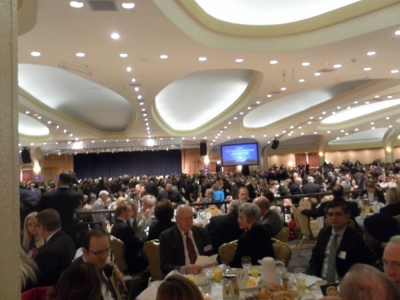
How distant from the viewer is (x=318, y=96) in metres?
15.8

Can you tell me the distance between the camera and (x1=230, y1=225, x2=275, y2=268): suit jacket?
3508 millimetres

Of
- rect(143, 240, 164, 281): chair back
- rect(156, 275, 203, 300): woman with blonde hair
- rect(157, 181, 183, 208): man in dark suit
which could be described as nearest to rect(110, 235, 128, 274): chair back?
rect(143, 240, 164, 281): chair back

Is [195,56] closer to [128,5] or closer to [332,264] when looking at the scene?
[128,5]

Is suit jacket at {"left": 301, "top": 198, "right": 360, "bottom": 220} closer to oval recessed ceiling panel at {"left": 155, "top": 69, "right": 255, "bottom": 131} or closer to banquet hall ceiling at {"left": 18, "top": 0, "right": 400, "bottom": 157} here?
banquet hall ceiling at {"left": 18, "top": 0, "right": 400, "bottom": 157}

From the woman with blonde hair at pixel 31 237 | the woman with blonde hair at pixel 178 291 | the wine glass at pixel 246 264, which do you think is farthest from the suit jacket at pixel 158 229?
the woman with blonde hair at pixel 178 291

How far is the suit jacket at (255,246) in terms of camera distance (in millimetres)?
3508

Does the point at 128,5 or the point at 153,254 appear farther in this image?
the point at 128,5

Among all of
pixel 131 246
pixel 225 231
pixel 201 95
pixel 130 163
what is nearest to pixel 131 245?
pixel 131 246

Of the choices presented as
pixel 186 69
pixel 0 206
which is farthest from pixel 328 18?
pixel 0 206

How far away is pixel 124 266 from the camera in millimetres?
4887

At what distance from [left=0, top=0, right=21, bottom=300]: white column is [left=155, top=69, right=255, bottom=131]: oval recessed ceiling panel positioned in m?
11.0

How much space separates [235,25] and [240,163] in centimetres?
1877

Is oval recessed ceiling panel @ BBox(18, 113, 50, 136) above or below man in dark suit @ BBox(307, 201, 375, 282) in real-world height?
above

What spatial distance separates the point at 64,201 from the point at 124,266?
1276 mm
